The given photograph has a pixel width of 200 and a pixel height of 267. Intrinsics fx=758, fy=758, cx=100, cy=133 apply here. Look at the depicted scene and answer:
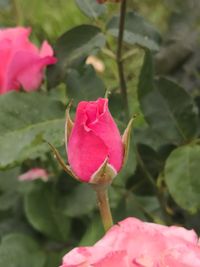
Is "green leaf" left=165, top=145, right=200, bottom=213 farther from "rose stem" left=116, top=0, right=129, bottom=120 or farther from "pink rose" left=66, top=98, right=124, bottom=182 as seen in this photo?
"pink rose" left=66, top=98, right=124, bottom=182

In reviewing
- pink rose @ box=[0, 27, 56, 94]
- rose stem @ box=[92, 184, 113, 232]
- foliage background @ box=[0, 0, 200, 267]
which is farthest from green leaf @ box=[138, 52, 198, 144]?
rose stem @ box=[92, 184, 113, 232]

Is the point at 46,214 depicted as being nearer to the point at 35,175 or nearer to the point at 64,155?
the point at 35,175

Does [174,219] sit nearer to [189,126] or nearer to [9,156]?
[189,126]

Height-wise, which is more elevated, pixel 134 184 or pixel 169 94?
pixel 169 94

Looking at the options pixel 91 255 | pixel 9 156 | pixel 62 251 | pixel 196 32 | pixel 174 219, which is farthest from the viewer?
pixel 196 32

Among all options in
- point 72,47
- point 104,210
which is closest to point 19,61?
point 72,47

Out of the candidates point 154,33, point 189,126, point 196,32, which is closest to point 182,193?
point 189,126

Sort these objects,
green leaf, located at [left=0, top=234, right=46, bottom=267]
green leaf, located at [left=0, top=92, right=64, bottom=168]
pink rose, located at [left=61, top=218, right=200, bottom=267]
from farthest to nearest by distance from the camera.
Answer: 1. green leaf, located at [left=0, top=234, right=46, bottom=267]
2. green leaf, located at [left=0, top=92, right=64, bottom=168]
3. pink rose, located at [left=61, top=218, right=200, bottom=267]
